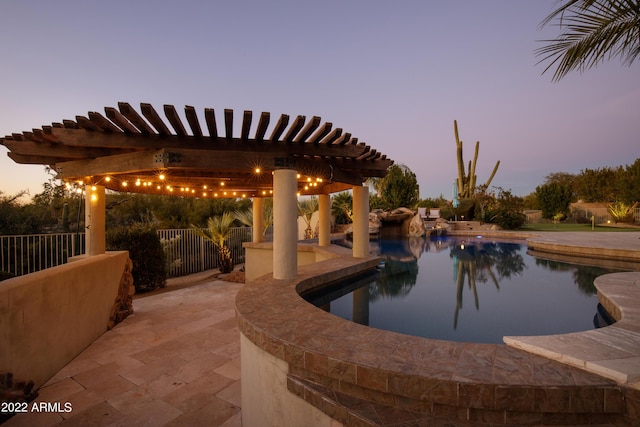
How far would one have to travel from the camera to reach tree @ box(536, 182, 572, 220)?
1006 inches

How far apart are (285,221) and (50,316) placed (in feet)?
11.4

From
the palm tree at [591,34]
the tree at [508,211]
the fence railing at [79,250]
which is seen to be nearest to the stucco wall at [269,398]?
the palm tree at [591,34]

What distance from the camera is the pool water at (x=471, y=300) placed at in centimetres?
400

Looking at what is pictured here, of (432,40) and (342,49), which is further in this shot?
(342,49)

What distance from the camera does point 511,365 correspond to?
179cm

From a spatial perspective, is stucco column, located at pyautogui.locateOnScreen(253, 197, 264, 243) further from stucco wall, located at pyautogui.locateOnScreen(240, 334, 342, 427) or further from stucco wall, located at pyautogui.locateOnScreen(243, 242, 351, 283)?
stucco wall, located at pyautogui.locateOnScreen(240, 334, 342, 427)

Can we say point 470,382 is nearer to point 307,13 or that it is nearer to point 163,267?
point 163,267

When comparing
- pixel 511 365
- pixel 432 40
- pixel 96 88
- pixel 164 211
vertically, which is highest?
pixel 432 40

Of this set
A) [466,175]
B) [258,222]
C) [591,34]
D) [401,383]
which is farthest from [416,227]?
[401,383]

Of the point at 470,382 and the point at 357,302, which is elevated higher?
the point at 470,382

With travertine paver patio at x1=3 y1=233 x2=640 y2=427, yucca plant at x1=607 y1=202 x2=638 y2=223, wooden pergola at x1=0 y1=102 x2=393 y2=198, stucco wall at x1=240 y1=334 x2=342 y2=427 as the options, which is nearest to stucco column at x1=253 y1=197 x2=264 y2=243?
travertine paver patio at x1=3 y1=233 x2=640 y2=427

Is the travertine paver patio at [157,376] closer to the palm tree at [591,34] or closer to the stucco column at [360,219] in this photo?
the palm tree at [591,34]

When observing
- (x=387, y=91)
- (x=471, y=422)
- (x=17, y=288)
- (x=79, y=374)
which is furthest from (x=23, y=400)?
(x=387, y=91)

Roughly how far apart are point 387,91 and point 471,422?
20.4m
